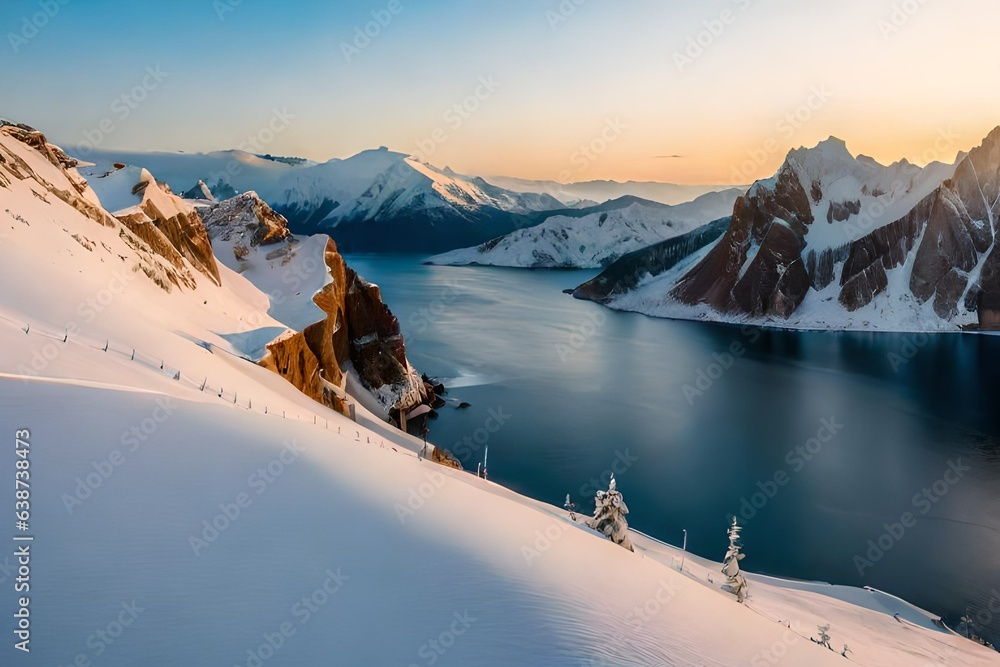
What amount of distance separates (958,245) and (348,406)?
71380 millimetres

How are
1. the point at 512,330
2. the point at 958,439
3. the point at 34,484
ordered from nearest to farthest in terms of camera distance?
the point at 34,484 → the point at 958,439 → the point at 512,330

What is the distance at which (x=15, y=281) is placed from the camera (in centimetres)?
1393

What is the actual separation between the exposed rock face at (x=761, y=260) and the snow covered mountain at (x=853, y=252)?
0.12m

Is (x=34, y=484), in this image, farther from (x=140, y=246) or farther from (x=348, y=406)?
(x=348, y=406)

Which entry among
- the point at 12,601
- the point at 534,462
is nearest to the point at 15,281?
the point at 12,601

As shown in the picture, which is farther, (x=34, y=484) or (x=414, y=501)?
(x=414, y=501)
